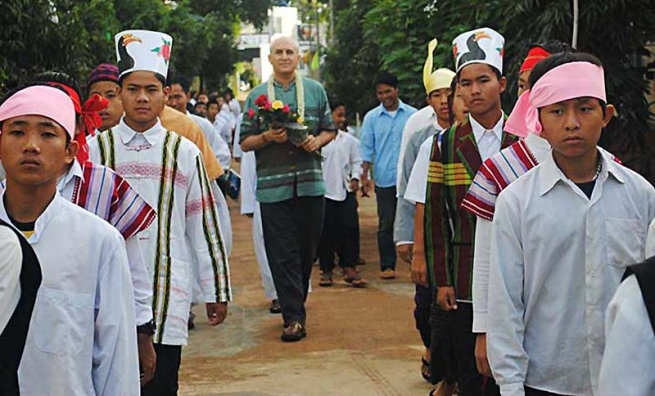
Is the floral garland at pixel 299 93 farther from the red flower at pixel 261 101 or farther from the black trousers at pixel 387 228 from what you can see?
the black trousers at pixel 387 228

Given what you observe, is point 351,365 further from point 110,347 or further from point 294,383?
point 110,347

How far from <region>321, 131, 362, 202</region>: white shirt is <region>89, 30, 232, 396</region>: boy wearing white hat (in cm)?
682

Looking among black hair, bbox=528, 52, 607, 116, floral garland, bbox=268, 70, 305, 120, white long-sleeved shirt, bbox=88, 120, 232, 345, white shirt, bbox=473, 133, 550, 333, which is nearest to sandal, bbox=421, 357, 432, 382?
floral garland, bbox=268, 70, 305, 120

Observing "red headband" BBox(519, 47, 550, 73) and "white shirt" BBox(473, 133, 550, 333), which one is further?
"red headband" BBox(519, 47, 550, 73)

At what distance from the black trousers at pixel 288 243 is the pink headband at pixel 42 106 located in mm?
5326

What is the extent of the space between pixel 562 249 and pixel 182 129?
4466mm

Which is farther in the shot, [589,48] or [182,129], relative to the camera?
[589,48]

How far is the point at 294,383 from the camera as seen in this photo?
8391mm

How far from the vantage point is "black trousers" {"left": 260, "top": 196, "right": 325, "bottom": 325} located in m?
9.79

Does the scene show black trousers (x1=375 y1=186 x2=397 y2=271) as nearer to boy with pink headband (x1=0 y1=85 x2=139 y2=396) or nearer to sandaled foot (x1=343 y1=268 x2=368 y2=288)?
sandaled foot (x1=343 y1=268 x2=368 y2=288)

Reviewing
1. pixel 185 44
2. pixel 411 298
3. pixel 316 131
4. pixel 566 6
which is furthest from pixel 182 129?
pixel 185 44

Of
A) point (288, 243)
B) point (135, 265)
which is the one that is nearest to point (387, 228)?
point (288, 243)

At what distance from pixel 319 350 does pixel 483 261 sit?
4.49 meters

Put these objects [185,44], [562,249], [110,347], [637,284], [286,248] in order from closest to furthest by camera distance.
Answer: [637,284] < [110,347] < [562,249] < [286,248] < [185,44]
